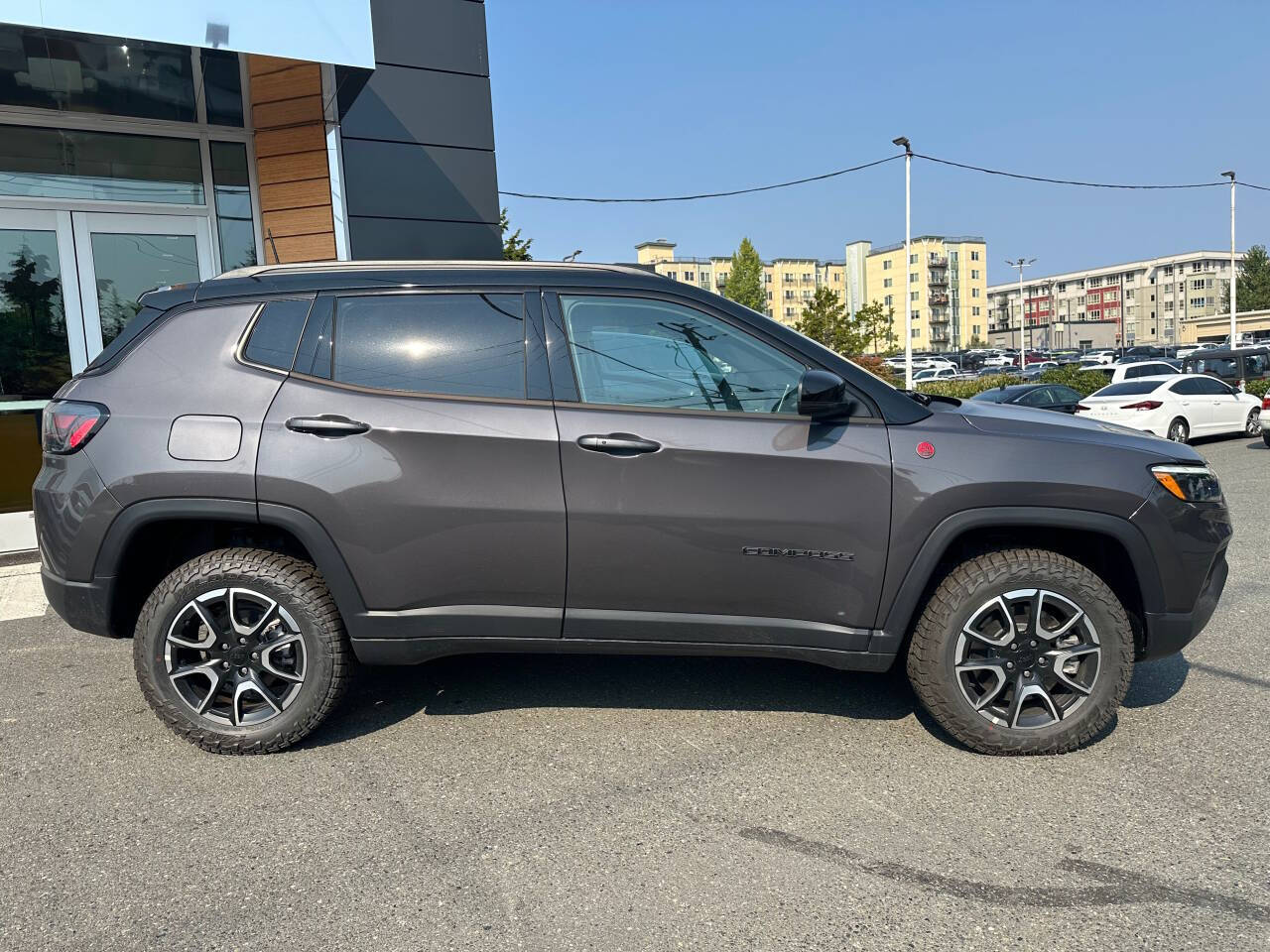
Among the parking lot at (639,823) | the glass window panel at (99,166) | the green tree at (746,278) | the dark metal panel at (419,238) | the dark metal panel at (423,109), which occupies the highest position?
the green tree at (746,278)

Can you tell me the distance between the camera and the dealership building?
25.0ft

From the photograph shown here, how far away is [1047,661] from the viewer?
3320 millimetres

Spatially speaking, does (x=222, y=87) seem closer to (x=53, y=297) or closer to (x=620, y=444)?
(x=53, y=297)

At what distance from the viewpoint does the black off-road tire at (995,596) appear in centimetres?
328

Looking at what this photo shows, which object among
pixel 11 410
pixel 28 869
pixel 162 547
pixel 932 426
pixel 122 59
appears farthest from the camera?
pixel 11 410

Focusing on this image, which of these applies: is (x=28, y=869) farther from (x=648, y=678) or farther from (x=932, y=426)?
(x=932, y=426)

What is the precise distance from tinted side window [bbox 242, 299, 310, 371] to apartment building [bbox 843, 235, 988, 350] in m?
122

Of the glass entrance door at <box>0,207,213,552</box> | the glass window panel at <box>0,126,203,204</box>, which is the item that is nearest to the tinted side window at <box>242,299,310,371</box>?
the glass entrance door at <box>0,207,213,552</box>

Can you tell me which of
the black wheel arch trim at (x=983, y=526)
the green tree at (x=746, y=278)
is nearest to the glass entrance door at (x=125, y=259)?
the black wheel arch trim at (x=983, y=526)

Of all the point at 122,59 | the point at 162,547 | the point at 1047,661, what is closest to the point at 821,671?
the point at 1047,661

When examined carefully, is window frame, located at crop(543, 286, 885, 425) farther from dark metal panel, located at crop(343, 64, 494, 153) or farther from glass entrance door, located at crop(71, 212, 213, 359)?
dark metal panel, located at crop(343, 64, 494, 153)

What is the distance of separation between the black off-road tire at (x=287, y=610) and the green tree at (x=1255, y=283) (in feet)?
309

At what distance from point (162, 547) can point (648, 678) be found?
2.16 meters

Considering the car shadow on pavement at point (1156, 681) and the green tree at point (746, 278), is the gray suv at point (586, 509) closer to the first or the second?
the car shadow on pavement at point (1156, 681)
